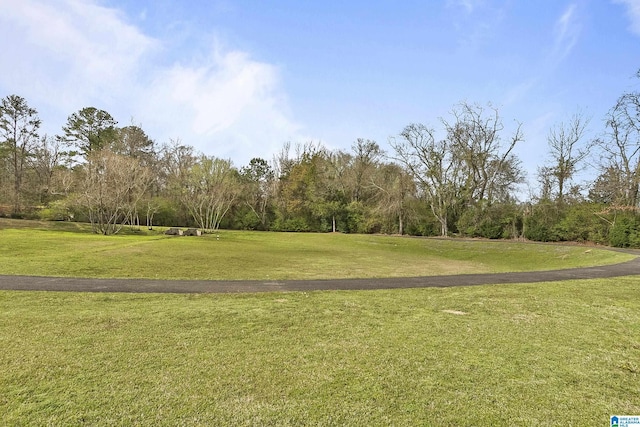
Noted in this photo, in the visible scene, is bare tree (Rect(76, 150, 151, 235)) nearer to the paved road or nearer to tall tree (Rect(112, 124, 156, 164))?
tall tree (Rect(112, 124, 156, 164))

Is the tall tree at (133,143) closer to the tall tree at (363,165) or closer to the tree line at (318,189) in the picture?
the tree line at (318,189)

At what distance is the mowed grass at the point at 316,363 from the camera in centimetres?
320

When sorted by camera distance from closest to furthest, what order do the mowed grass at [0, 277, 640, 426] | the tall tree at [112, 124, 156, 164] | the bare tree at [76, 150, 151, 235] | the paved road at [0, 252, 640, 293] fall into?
the mowed grass at [0, 277, 640, 426], the paved road at [0, 252, 640, 293], the bare tree at [76, 150, 151, 235], the tall tree at [112, 124, 156, 164]

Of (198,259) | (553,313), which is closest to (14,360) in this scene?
(553,313)

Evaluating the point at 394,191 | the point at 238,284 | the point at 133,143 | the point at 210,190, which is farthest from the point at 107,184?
the point at 394,191

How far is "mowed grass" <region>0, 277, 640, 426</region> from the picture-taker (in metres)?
3.20

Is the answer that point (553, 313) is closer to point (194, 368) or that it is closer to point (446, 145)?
point (194, 368)

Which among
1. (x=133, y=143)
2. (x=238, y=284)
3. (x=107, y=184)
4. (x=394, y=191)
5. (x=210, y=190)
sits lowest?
(x=238, y=284)

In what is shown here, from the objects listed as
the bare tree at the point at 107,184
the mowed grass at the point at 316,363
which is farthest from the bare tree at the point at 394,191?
the mowed grass at the point at 316,363

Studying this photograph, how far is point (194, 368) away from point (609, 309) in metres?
8.10

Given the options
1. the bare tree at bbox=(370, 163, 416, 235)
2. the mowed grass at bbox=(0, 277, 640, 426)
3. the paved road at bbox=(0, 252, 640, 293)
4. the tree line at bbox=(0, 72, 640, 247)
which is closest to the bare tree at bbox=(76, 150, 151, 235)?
the tree line at bbox=(0, 72, 640, 247)

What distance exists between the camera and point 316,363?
432 centimetres

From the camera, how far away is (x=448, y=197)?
4125 centimetres

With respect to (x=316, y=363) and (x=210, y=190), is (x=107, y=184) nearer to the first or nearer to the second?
(x=210, y=190)
